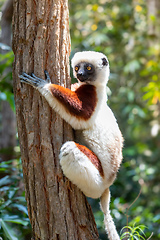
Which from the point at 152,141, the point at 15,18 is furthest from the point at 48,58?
the point at 152,141

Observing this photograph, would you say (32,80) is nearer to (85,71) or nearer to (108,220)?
(85,71)

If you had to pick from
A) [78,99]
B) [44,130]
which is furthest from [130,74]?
[44,130]

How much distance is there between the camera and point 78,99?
2924 millimetres

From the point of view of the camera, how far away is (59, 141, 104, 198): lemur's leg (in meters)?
2.66

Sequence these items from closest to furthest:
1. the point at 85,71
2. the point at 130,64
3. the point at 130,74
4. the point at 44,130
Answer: the point at 44,130
the point at 85,71
the point at 130,64
the point at 130,74

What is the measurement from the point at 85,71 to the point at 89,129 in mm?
788

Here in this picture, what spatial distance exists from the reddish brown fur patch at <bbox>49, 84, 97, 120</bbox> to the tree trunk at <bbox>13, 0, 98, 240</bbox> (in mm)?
149

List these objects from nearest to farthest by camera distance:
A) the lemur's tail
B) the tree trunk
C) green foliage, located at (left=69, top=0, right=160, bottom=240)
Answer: the tree trunk
the lemur's tail
green foliage, located at (left=69, top=0, right=160, bottom=240)

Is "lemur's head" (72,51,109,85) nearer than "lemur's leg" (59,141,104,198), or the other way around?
"lemur's leg" (59,141,104,198)

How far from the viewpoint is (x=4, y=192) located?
4.05 m

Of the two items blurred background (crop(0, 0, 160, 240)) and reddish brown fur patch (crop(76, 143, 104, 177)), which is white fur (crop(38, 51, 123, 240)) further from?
blurred background (crop(0, 0, 160, 240))

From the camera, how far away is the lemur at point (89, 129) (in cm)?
268

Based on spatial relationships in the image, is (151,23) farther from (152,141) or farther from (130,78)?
(152,141)

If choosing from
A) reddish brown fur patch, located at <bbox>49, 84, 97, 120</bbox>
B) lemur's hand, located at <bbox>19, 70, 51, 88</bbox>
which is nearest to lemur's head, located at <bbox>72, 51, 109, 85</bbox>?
reddish brown fur patch, located at <bbox>49, 84, 97, 120</bbox>
